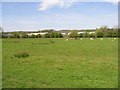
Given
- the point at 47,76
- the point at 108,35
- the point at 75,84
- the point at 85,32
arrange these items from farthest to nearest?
the point at 85,32
the point at 108,35
the point at 47,76
the point at 75,84

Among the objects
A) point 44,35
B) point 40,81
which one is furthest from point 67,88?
point 44,35

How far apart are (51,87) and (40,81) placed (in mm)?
1507

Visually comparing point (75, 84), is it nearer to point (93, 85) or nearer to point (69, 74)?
point (93, 85)

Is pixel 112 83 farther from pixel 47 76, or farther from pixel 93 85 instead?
pixel 47 76

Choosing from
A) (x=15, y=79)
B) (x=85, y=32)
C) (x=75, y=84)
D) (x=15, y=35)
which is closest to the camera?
(x=75, y=84)

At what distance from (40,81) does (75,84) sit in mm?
1893

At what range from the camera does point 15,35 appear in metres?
124

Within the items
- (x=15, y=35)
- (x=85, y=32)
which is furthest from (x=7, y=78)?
(x=85, y=32)

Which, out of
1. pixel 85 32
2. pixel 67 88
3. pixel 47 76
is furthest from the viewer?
pixel 85 32

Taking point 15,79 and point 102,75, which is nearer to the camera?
point 15,79

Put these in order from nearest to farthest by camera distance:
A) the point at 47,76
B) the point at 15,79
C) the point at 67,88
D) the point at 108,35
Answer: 1. the point at 67,88
2. the point at 15,79
3. the point at 47,76
4. the point at 108,35

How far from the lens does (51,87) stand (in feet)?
38.4

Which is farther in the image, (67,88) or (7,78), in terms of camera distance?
(7,78)

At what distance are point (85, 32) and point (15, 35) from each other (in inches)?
1995
